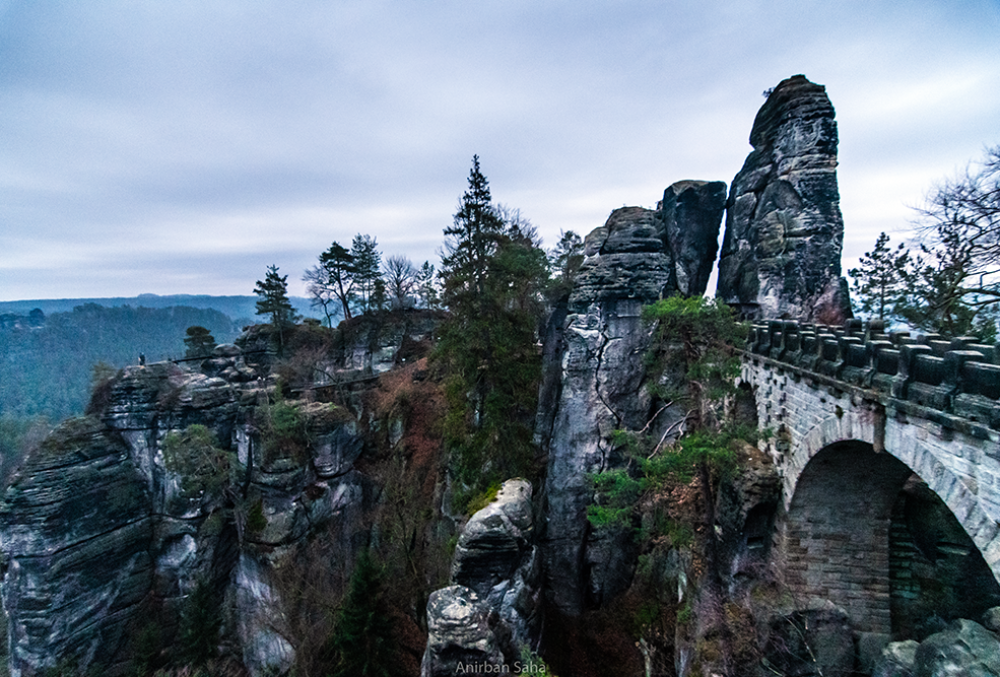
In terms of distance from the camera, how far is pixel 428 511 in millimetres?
17938

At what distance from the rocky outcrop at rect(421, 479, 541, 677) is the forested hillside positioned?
87506mm

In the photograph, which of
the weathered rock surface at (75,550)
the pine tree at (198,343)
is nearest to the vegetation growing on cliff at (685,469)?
the weathered rock surface at (75,550)

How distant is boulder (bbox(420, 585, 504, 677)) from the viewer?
406 inches

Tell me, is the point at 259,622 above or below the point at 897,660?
below

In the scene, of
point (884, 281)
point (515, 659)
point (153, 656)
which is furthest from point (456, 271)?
point (153, 656)

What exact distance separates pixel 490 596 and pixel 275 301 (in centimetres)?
2726

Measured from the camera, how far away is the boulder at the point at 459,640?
10312mm

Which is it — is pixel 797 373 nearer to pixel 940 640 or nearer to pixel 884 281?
pixel 940 640

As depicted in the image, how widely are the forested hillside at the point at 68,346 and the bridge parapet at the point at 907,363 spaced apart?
9538cm

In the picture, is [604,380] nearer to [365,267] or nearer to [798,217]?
[798,217]

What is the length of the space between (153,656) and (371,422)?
15.2 m

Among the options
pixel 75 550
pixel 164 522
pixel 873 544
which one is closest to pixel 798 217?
pixel 873 544

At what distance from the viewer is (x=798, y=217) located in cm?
1309

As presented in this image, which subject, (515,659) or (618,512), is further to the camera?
(515,659)
